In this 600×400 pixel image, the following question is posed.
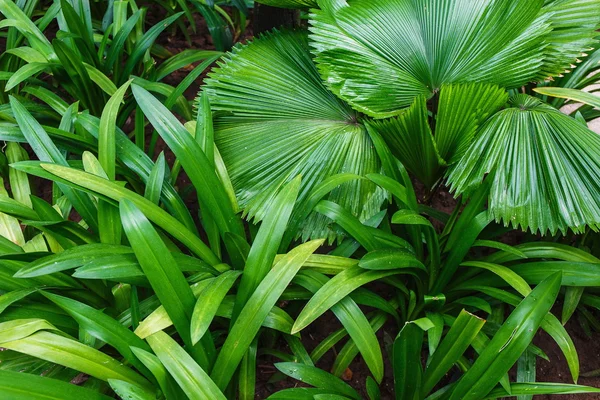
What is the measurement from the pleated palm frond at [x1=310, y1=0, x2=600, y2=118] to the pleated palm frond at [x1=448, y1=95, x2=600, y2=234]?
7.2 inches

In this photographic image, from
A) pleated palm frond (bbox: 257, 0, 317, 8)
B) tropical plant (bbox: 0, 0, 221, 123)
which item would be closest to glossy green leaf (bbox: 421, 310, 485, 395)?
pleated palm frond (bbox: 257, 0, 317, 8)

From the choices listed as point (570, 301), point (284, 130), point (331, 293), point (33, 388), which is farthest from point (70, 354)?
point (570, 301)

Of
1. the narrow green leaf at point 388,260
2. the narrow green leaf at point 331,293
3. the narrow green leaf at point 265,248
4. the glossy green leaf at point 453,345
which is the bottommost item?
the glossy green leaf at point 453,345

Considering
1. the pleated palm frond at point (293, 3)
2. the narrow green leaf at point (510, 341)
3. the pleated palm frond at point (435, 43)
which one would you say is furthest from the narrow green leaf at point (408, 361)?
the pleated palm frond at point (293, 3)

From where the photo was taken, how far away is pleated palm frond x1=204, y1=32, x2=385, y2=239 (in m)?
1.52

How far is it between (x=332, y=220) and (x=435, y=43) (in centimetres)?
64

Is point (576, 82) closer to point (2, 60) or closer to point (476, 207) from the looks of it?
point (476, 207)

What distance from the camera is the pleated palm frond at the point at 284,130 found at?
4.99 ft

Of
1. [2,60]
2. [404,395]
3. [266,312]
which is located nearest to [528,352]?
[404,395]

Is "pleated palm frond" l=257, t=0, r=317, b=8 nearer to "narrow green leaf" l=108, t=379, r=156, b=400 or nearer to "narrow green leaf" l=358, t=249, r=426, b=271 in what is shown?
"narrow green leaf" l=358, t=249, r=426, b=271

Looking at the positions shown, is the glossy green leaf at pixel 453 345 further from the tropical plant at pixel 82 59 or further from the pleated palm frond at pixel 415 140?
the tropical plant at pixel 82 59

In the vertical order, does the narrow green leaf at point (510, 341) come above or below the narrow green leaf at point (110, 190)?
below

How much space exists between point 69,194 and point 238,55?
2.38 ft

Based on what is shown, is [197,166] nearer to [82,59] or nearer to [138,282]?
[138,282]
